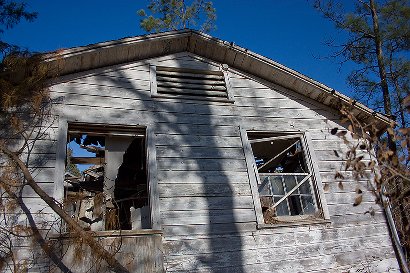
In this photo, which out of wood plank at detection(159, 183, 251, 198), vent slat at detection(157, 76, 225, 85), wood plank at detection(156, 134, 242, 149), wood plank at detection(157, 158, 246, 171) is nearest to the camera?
wood plank at detection(159, 183, 251, 198)

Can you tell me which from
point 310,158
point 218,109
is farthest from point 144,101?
point 310,158

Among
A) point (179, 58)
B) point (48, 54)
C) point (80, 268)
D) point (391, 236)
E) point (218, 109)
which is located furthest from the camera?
point (179, 58)

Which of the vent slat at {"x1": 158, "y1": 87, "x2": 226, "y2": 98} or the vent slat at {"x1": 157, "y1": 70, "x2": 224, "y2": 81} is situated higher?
the vent slat at {"x1": 157, "y1": 70, "x2": 224, "y2": 81}

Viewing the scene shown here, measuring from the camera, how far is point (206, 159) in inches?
274

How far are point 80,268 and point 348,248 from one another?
4.53 metres

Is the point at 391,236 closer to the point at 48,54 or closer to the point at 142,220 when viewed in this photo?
the point at 142,220

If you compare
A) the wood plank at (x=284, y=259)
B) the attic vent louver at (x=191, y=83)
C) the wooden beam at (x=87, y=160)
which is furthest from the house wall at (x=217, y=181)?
the wooden beam at (x=87, y=160)

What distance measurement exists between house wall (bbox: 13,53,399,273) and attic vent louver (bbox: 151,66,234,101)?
0.57ft

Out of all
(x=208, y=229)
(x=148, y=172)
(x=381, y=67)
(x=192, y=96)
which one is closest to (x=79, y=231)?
(x=148, y=172)

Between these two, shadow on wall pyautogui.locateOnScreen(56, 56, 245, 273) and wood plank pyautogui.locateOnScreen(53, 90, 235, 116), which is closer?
→ shadow on wall pyautogui.locateOnScreen(56, 56, 245, 273)

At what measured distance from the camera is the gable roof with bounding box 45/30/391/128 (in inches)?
296

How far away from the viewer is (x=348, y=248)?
22.6 feet

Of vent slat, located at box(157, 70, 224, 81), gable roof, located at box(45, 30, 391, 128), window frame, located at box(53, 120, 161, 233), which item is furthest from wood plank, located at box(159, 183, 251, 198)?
gable roof, located at box(45, 30, 391, 128)

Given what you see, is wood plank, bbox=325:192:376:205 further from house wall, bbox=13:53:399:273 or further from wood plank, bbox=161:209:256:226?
wood plank, bbox=161:209:256:226
